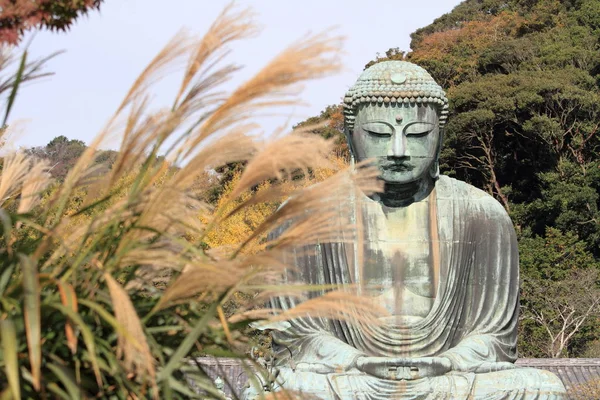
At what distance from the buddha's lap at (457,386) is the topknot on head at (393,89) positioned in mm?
1827

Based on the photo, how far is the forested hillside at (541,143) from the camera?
93.9 ft

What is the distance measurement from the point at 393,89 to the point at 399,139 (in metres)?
0.34

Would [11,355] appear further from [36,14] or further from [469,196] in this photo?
[469,196]

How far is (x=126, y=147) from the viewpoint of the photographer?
11.2 ft

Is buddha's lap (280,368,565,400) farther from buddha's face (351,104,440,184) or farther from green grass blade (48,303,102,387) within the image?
green grass blade (48,303,102,387)

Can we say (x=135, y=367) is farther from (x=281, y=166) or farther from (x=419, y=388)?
(x=419, y=388)

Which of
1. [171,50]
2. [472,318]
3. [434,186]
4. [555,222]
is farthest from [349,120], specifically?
[555,222]

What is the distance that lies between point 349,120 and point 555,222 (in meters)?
24.6

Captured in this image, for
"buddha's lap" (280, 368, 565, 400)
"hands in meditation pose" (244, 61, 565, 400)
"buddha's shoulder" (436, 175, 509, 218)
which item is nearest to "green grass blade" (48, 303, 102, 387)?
"buddha's lap" (280, 368, 565, 400)

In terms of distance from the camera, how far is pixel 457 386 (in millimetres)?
7102

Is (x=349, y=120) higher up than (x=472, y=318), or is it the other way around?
(x=349, y=120)

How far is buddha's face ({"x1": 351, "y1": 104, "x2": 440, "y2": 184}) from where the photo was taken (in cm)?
786

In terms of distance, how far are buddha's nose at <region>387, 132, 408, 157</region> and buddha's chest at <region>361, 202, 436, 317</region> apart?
0.41m

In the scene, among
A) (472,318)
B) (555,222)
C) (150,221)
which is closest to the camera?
(150,221)
